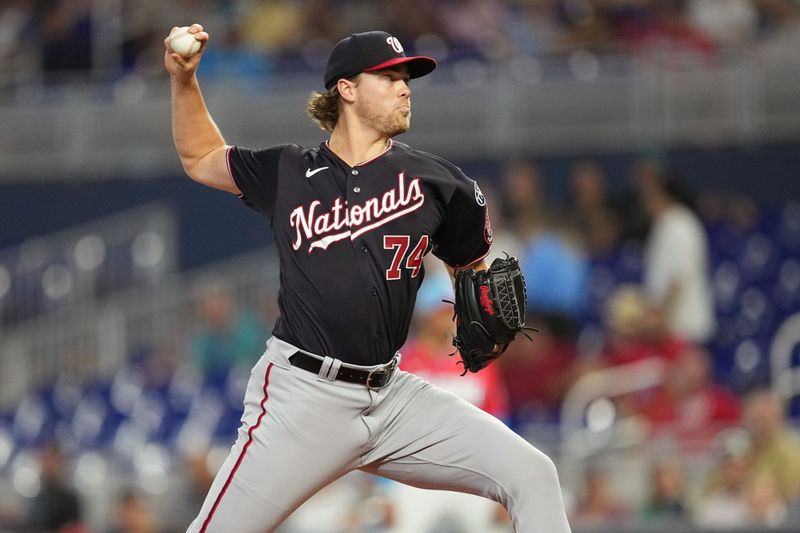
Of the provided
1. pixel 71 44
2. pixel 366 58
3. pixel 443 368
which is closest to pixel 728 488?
pixel 443 368

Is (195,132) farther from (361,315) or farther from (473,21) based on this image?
(473,21)

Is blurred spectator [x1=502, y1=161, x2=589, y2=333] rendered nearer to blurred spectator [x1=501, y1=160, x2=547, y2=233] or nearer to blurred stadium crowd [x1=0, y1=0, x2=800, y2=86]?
blurred spectator [x1=501, y1=160, x2=547, y2=233]

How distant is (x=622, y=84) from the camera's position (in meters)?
10.4

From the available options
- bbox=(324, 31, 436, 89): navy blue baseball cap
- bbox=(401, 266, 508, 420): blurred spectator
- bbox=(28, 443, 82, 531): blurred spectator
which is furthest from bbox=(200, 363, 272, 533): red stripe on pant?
bbox=(28, 443, 82, 531): blurred spectator

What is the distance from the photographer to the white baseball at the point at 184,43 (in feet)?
12.8

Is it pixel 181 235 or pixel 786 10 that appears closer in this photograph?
pixel 786 10

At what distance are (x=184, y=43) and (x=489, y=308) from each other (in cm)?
116

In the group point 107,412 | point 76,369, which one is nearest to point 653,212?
point 107,412

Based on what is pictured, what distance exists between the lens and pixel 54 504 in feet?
25.2

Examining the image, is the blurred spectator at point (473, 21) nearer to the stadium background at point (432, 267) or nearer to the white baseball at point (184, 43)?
the stadium background at point (432, 267)

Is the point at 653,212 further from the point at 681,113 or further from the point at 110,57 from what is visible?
the point at 110,57

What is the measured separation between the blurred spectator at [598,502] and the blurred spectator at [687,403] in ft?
1.71

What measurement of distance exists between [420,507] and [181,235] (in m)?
5.60

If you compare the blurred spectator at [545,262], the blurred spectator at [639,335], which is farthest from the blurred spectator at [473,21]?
the blurred spectator at [639,335]
